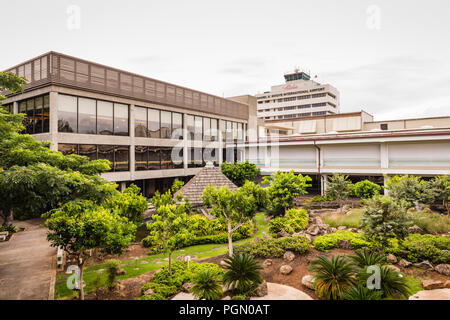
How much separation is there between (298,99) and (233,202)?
94110 mm

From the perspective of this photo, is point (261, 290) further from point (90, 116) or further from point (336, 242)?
point (90, 116)

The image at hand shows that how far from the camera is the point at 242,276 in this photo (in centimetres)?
1143

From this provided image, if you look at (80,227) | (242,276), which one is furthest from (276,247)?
(80,227)

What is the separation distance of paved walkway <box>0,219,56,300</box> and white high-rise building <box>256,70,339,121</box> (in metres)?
91.4

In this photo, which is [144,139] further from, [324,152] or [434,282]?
[434,282]

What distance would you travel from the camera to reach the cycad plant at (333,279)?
Answer: 1034 cm

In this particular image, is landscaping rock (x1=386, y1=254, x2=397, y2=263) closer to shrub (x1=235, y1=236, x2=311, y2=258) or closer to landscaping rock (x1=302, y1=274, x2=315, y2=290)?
shrub (x1=235, y1=236, x2=311, y2=258)

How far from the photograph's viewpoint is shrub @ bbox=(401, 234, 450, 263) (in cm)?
1358

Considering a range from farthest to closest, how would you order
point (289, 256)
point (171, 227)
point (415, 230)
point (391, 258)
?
point (415, 230) < point (289, 256) < point (391, 258) < point (171, 227)

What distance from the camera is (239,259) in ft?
39.0

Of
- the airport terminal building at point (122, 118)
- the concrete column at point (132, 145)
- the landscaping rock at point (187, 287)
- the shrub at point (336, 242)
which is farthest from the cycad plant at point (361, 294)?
the concrete column at point (132, 145)

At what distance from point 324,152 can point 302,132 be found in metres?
23.5

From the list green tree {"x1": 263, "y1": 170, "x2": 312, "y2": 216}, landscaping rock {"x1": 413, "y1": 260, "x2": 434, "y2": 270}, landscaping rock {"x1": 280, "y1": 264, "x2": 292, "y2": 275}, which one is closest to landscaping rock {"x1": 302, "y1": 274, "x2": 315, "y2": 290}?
landscaping rock {"x1": 280, "y1": 264, "x2": 292, "y2": 275}
